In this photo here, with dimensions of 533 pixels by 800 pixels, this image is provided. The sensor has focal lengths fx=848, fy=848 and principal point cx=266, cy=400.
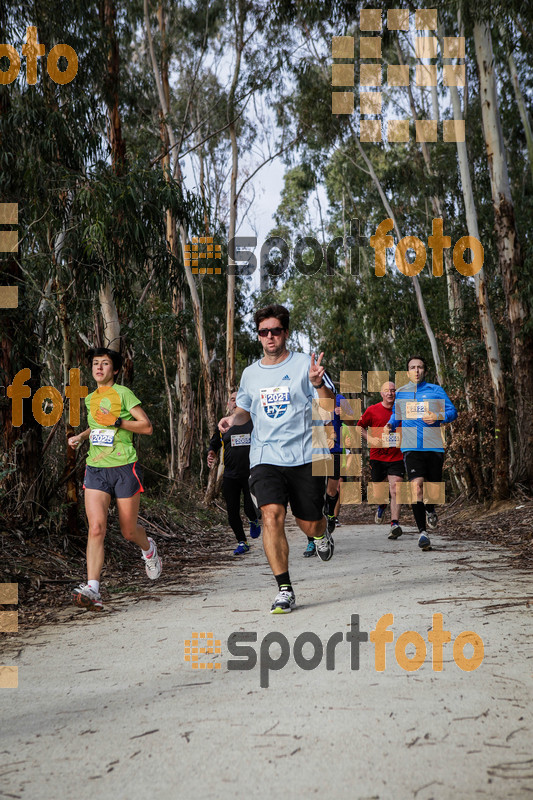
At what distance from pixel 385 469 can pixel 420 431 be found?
155 cm

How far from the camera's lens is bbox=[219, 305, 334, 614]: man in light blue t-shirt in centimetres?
556

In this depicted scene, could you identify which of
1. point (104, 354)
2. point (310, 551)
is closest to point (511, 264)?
point (310, 551)

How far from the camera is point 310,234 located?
34125mm

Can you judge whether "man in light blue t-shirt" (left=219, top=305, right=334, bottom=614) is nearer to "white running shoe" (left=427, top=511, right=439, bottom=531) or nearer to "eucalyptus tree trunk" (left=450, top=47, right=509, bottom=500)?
"white running shoe" (left=427, top=511, right=439, bottom=531)

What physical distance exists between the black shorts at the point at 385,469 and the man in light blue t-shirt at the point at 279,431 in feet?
15.3

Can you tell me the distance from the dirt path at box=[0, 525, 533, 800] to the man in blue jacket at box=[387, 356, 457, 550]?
309cm

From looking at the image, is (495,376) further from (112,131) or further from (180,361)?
(180,361)

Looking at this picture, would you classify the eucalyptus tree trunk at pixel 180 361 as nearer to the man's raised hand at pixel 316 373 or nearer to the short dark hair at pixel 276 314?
the short dark hair at pixel 276 314

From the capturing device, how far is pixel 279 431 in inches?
225

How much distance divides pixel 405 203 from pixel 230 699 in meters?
25.0

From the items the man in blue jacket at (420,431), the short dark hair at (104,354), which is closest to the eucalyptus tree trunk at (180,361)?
the man in blue jacket at (420,431)

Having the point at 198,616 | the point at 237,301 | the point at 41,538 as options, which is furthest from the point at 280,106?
the point at 198,616

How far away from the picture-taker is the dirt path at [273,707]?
8.66 ft

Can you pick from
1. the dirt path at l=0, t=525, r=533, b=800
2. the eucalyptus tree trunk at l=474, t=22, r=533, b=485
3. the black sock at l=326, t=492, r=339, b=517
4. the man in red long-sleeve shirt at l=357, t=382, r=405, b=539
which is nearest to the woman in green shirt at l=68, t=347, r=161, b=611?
the dirt path at l=0, t=525, r=533, b=800
